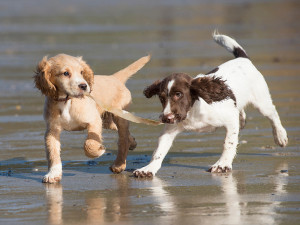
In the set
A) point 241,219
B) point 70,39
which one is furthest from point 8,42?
point 241,219

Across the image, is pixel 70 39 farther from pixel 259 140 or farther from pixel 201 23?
pixel 259 140

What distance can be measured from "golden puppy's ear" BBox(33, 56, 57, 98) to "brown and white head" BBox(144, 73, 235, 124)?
34.2 inches

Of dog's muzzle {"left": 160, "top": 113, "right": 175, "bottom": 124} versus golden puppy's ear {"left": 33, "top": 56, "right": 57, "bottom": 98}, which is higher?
golden puppy's ear {"left": 33, "top": 56, "right": 57, "bottom": 98}

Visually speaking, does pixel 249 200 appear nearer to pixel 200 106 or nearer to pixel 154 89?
pixel 200 106

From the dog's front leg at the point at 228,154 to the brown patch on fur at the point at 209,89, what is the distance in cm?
32

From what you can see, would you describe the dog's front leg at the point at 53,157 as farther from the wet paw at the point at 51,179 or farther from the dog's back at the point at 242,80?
the dog's back at the point at 242,80

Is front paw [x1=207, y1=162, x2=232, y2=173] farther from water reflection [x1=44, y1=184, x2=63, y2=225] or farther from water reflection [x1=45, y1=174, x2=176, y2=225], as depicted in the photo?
water reflection [x1=44, y1=184, x2=63, y2=225]

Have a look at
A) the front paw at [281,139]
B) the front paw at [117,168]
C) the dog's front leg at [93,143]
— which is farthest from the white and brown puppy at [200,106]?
the front paw at [281,139]

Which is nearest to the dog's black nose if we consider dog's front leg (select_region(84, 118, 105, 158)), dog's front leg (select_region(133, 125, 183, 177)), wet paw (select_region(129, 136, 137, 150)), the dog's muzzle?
dog's front leg (select_region(84, 118, 105, 158))

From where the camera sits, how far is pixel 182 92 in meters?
7.25

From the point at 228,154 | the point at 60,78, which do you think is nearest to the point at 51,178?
the point at 60,78

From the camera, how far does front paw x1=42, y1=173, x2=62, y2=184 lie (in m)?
7.13

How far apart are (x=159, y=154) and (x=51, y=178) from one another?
3.32 ft

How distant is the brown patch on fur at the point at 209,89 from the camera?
7.37 metres
